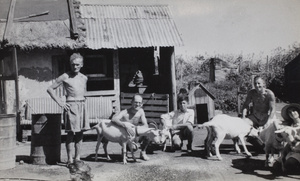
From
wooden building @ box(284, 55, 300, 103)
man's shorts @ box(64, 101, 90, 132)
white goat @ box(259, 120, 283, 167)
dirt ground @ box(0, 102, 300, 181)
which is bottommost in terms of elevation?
dirt ground @ box(0, 102, 300, 181)

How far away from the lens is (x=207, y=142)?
665 cm

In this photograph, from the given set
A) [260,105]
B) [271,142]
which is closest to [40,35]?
[260,105]

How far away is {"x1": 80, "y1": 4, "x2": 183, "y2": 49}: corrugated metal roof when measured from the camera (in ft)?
32.3

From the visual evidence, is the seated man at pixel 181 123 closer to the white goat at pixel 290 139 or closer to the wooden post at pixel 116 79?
the white goat at pixel 290 139

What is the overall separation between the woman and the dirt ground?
0.90 feet

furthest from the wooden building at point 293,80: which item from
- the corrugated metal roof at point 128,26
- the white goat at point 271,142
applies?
the white goat at point 271,142

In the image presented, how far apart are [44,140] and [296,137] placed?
4517 millimetres

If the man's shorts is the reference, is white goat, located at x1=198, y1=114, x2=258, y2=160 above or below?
below

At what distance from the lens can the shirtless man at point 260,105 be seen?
6.88m

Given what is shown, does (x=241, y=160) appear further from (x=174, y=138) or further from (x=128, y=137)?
(x=128, y=137)

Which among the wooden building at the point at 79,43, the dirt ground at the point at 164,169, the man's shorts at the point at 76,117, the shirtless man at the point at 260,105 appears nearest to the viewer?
the dirt ground at the point at 164,169

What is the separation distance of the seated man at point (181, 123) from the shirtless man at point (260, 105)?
1181mm

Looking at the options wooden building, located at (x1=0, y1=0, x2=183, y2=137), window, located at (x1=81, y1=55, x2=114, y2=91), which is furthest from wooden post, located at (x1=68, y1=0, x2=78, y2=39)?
window, located at (x1=81, y1=55, x2=114, y2=91)

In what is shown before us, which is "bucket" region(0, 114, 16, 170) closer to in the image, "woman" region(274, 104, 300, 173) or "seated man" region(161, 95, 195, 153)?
"seated man" region(161, 95, 195, 153)
